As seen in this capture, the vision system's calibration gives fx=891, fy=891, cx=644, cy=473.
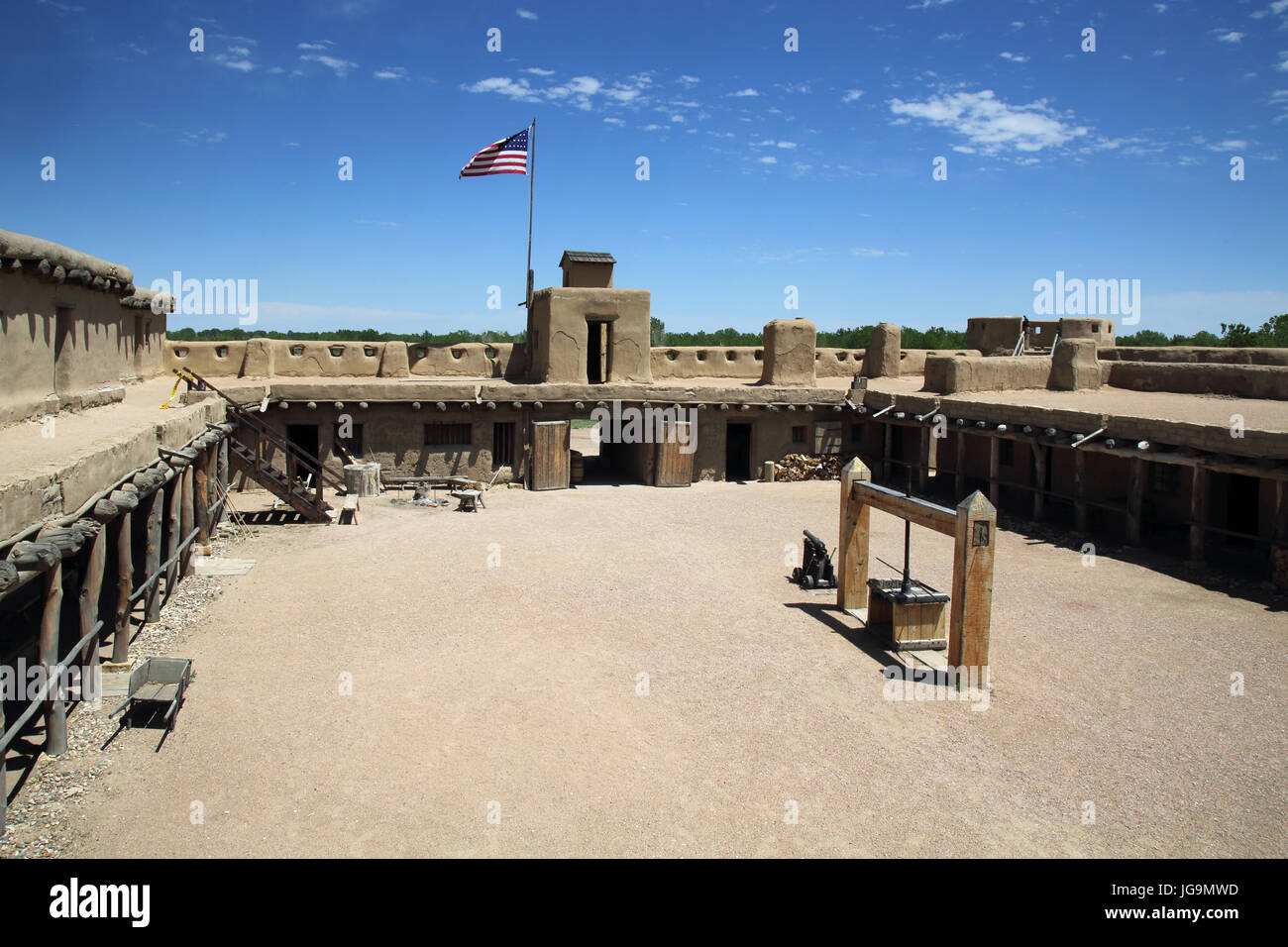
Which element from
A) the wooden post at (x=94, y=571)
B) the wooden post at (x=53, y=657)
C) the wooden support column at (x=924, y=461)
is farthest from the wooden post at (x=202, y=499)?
the wooden support column at (x=924, y=461)

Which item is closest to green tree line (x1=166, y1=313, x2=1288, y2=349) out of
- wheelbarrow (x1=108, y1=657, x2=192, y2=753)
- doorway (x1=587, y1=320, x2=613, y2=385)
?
doorway (x1=587, y1=320, x2=613, y2=385)

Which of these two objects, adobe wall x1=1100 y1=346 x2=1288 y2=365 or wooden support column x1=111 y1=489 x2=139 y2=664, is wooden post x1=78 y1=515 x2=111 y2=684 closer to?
wooden support column x1=111 y1=489 x2=139 y2=664

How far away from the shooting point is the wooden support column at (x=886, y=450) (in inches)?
985

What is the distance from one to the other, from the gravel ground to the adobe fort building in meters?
1.77

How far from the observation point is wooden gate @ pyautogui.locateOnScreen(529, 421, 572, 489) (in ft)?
78.5

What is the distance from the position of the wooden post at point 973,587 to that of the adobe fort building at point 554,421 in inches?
270

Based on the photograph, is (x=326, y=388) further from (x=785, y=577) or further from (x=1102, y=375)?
(x=1102, y=375)

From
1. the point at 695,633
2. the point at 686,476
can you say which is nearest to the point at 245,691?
the point at 695,633

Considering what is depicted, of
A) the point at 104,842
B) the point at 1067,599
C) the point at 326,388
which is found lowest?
the point at 104,842

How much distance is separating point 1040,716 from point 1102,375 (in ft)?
60.5

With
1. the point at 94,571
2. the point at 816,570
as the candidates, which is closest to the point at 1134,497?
the point at 816,570

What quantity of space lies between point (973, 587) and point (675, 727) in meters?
3.86

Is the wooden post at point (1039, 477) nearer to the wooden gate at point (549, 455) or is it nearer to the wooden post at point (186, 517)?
the wooden gate at point (549, 455)

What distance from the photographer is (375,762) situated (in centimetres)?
854
